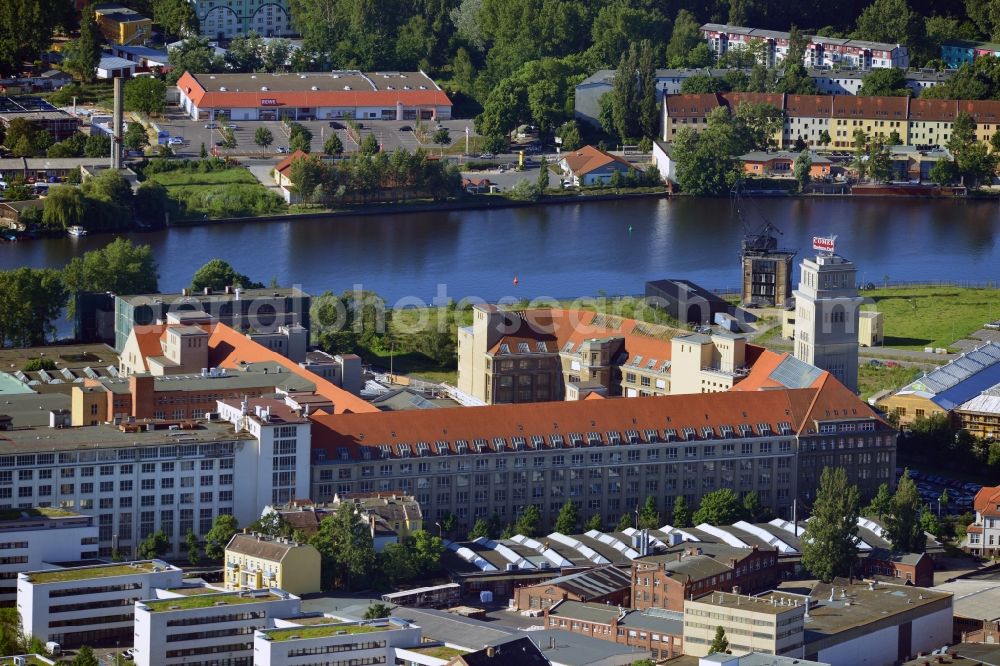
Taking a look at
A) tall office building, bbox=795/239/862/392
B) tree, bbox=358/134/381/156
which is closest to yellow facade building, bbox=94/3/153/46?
tree, bbox=358/134/381/156

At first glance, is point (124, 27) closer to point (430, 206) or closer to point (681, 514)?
point (430, 206)

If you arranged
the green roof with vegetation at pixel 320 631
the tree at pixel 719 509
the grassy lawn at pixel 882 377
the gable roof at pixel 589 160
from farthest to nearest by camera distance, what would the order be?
the gable roof at pixel 589 160 → the grassy lawn at pixel 882 377 → the tree at pixel 719 509 → the green roof with vegetation at pixel 320 631

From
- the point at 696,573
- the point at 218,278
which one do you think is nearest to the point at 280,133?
the point at 218,278

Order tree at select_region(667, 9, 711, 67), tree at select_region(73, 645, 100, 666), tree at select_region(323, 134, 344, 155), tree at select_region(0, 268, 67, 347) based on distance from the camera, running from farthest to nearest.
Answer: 1. tree at select_region(667, 9, 711, 67)
2. tree at select_region(323, 134, 344, 155)
3. tree at select_region(0, 268, 67, 347)
4. tree at select_region(73, 645, 100, 666)

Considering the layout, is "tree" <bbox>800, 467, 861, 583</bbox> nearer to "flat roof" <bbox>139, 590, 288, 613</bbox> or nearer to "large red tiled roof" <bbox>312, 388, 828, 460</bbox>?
"large red tiled roof" <bbox>312, 388, 828, 460</bbox>

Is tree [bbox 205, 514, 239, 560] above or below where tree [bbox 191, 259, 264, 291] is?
below

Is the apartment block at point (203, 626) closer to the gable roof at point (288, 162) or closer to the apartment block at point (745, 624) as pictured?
the apartment block at point (745, 624)

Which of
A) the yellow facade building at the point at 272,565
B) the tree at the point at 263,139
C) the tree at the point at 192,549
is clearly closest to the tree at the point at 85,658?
the yellow facade building at the point at 272,565
